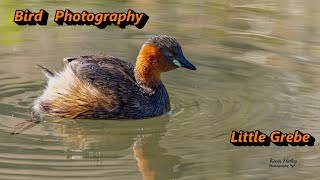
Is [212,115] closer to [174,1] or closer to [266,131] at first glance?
[266,131]

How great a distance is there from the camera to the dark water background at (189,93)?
732 centimetres

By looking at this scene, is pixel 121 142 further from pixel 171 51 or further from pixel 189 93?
pixel 189 93

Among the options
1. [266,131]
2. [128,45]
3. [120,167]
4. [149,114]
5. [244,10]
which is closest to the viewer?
[120,167]

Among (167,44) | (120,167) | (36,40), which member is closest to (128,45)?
(36,40)

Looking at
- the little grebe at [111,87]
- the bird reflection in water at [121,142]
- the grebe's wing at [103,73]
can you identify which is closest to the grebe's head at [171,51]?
the little grebe at [111,87]

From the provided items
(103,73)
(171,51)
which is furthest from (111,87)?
(171,51)

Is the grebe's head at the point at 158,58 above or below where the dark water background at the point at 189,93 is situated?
above

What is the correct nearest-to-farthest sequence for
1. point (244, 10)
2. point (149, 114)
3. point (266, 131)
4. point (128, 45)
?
point (266, 131) → point (149, 114) → point (128, 45) → point (244, 10)

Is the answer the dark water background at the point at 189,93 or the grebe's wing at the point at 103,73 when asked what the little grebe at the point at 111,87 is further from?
the dark water background at the point at 189,93

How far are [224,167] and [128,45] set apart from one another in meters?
4.46

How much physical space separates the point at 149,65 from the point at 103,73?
0.60 m

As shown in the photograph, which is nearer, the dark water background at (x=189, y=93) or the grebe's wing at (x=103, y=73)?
the dark water background at (x=189, y=93)

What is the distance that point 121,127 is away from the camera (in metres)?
8.45

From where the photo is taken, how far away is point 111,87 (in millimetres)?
8734
